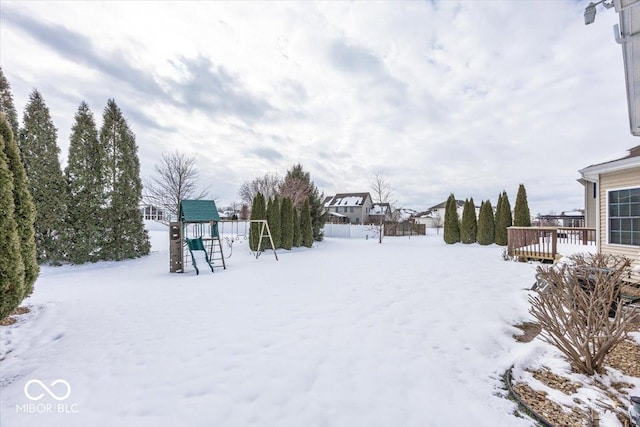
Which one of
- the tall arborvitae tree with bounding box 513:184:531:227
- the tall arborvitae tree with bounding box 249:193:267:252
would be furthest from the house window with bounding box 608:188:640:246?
the tall arborvitae tree with bounding box 249:193:267:252

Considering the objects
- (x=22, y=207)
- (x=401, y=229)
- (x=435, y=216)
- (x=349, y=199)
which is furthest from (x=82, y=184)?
(x=435, y=216)

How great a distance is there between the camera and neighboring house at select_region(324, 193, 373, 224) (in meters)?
42.1

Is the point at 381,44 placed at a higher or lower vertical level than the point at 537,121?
higher

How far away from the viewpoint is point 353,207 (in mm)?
42500

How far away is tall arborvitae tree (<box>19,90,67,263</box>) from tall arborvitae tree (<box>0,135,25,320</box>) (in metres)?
6.79

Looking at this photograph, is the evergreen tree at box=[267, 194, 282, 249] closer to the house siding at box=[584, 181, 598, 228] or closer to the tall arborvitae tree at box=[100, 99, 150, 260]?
the tall arborvitae tree at box=[100, 99, 150, 260]

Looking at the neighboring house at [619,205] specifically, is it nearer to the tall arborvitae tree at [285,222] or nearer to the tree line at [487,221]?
the tree line at [487,221]

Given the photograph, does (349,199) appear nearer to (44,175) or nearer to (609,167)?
(609,167)

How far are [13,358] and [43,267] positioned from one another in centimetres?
768

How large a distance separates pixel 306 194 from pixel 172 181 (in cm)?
890

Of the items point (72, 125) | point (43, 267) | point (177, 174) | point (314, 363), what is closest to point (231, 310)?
point (314, 363)

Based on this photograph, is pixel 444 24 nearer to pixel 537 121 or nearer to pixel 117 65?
pixel 537 121

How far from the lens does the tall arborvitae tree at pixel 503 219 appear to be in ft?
50.3

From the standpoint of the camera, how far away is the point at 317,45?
873 cm
